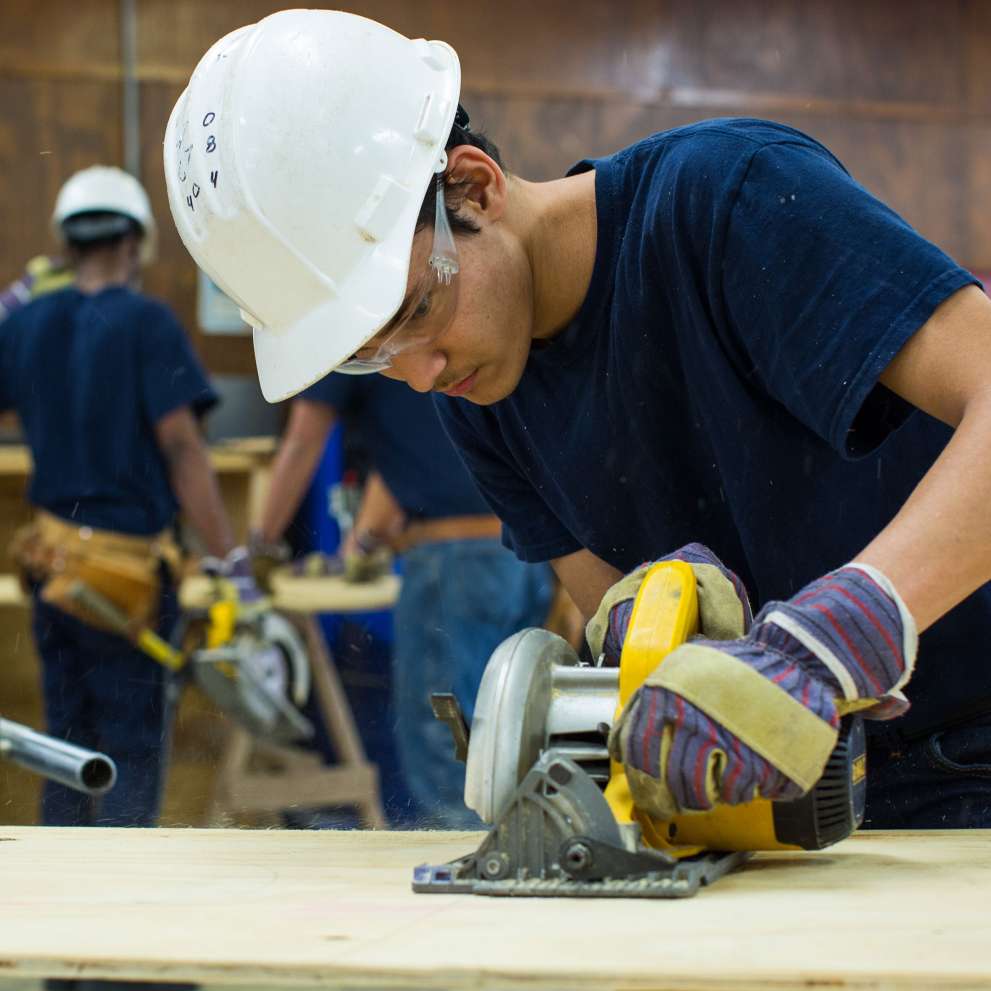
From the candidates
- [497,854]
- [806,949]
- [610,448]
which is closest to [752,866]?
[497,854]

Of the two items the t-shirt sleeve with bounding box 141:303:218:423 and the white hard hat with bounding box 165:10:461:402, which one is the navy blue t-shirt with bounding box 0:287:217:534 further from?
the white hard hat with bounding box 165:10:461:402

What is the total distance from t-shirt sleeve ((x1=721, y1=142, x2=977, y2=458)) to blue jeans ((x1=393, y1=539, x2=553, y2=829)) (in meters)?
2.20

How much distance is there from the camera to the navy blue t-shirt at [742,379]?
126 cm

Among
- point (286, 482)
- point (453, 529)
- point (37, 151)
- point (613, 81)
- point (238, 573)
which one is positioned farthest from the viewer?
point (613, 81)

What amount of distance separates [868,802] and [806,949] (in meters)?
0.73

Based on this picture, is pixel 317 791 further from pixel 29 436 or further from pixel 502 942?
pixel 502 942

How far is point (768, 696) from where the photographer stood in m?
1.10

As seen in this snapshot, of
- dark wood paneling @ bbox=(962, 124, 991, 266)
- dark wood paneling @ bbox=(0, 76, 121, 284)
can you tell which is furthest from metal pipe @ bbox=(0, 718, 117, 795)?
dark wood paneling @ bbox=(962, 124, 991, 266)

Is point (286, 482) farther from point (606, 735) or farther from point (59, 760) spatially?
point (606, 735)

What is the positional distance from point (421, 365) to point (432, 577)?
2.15 meters

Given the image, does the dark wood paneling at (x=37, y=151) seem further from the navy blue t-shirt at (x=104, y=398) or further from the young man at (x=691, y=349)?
the young man at (x=691, y=349)

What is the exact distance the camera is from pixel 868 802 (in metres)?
1.61

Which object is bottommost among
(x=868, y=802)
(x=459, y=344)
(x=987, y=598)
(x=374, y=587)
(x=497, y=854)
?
(x=374, y=587)

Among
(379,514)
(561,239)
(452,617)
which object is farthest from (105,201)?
(561,239)
